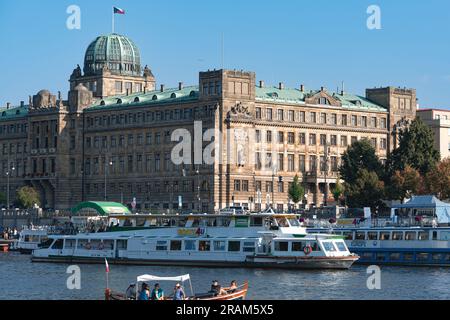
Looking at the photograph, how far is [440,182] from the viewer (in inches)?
6663

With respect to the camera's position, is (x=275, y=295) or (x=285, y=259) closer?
(x=275, y=295)

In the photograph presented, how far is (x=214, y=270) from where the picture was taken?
120m

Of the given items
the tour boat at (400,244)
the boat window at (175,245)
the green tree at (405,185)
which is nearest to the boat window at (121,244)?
the boat window at (175,245)

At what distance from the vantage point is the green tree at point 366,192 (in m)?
174

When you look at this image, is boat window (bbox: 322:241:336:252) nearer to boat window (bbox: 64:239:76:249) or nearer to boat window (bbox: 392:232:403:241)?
boat window (bbox: 392:232:403:241)

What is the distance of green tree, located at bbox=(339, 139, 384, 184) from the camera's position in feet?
605

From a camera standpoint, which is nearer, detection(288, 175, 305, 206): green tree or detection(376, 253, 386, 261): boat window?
detection(376, 253, 386, 261): boat window

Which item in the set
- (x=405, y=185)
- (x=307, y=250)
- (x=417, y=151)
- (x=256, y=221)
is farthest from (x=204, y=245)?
(x=417, y=151)

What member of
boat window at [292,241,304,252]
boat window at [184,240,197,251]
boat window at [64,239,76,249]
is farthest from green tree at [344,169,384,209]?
boat window at [292,241,304,252]

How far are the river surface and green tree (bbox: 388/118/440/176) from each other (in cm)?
5843
